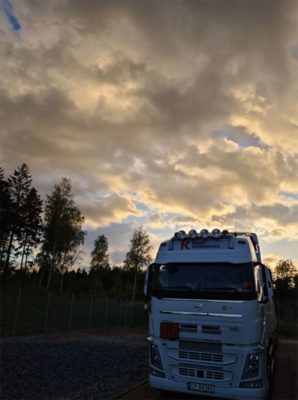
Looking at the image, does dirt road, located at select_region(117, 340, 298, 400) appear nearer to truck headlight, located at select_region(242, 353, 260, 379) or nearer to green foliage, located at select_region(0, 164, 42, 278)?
truck headlight, located at select_region(242, 353, 260, 379)

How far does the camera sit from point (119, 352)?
46.2 feet

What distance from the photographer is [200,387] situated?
23.0ft

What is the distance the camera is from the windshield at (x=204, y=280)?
7.13 m

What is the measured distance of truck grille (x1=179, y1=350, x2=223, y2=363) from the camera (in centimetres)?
697

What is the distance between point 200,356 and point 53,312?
14376 mm

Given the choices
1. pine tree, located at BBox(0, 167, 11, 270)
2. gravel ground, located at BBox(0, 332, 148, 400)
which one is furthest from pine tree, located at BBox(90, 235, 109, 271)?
gravel ground, located at BBox(0, 332, 148, 400)

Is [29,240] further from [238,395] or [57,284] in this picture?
[238,395]

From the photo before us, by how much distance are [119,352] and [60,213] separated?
3226cm

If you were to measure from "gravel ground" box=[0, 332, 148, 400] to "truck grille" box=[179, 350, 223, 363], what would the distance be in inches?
70.8

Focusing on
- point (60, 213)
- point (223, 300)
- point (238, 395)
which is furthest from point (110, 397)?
point (60, 213)

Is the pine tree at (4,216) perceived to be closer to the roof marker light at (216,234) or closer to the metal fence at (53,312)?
the metal fence at (53,312)

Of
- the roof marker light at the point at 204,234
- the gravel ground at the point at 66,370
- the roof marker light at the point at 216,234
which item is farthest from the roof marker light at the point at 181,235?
the gravel ground at the point at 66,370

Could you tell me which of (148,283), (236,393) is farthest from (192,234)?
(236,393)

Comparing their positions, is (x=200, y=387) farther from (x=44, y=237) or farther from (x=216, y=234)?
(x=44, y=237)
